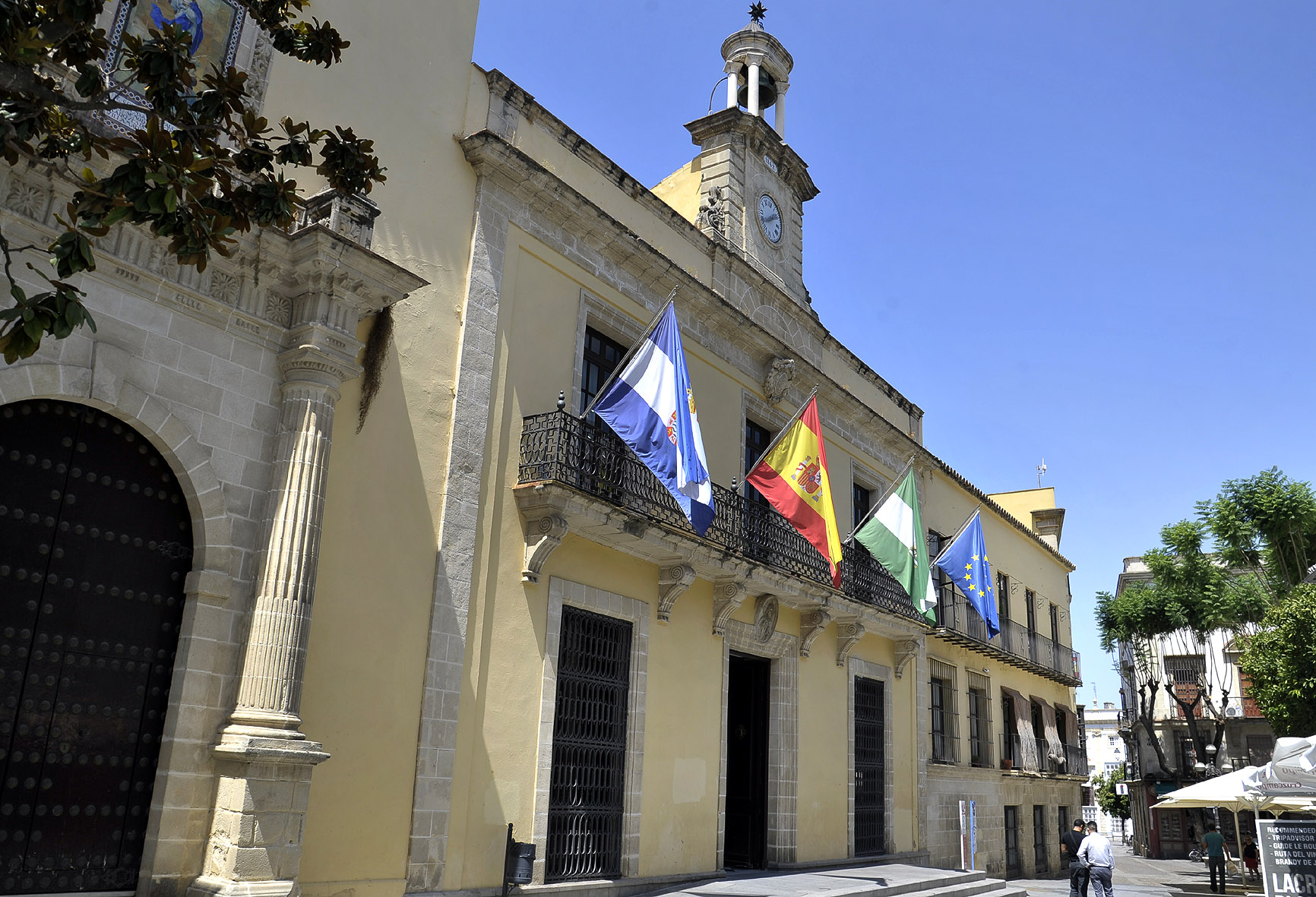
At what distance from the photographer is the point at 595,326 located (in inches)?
464

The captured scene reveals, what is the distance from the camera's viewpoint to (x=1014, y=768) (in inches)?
885

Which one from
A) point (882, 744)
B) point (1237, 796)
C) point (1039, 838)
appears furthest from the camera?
point (1039, 838)

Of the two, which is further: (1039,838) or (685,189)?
(1039,838)

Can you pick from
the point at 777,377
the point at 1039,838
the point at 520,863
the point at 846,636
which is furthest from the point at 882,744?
the point at 1039,838

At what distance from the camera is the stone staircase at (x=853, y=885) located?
1080 centimetres

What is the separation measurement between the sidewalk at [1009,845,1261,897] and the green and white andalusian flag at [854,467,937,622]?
6.69 m

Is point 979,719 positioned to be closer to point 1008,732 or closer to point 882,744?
point 1008,732

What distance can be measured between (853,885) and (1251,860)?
16215 millimetres

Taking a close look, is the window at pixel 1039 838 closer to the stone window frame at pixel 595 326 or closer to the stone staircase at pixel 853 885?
the stone staircase at pixel 853 885

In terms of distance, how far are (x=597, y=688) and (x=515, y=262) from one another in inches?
182

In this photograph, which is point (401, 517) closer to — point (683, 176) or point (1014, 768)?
point (683, 176)

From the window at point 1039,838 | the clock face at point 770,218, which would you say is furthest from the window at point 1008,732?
the clock face at point 770,218

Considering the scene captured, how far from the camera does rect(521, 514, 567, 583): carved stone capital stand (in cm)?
1007

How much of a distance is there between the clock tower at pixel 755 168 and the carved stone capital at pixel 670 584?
A: 5.29 meters
